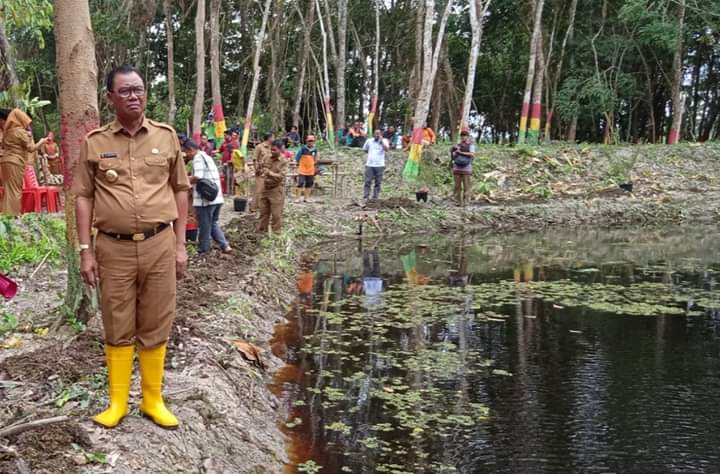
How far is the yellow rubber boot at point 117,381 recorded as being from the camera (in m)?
3.52

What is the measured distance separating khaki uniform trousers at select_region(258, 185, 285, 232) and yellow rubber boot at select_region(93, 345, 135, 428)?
7.27 metres

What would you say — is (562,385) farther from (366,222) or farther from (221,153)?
(221,153)

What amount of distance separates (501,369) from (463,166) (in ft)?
34.1

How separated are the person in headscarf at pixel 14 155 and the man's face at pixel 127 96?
5976mm

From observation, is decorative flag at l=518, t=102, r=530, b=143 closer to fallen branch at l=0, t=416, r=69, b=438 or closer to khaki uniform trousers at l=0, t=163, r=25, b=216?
khaki uniform trousers at l=0, t=163, r=25, b=216

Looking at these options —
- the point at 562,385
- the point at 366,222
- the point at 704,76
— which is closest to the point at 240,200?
the point at 366,222

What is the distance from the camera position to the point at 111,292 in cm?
343

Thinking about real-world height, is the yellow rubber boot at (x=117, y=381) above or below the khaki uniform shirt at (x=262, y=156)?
below

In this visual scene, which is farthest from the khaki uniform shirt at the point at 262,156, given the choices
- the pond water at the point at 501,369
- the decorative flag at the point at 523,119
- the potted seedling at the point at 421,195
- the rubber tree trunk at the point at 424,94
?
the decorative flag at the point at 523,119

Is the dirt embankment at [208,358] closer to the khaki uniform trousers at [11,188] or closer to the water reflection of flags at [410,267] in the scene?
the water reflection of flags at [410,267]

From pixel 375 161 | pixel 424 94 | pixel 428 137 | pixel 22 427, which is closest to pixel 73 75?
pixel 22 427

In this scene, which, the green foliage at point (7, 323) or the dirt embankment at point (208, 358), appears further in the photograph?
the green foliage at point (7, 323)

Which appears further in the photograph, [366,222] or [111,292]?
[366,222]

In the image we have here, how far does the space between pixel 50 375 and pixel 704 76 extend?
30.4 metres
